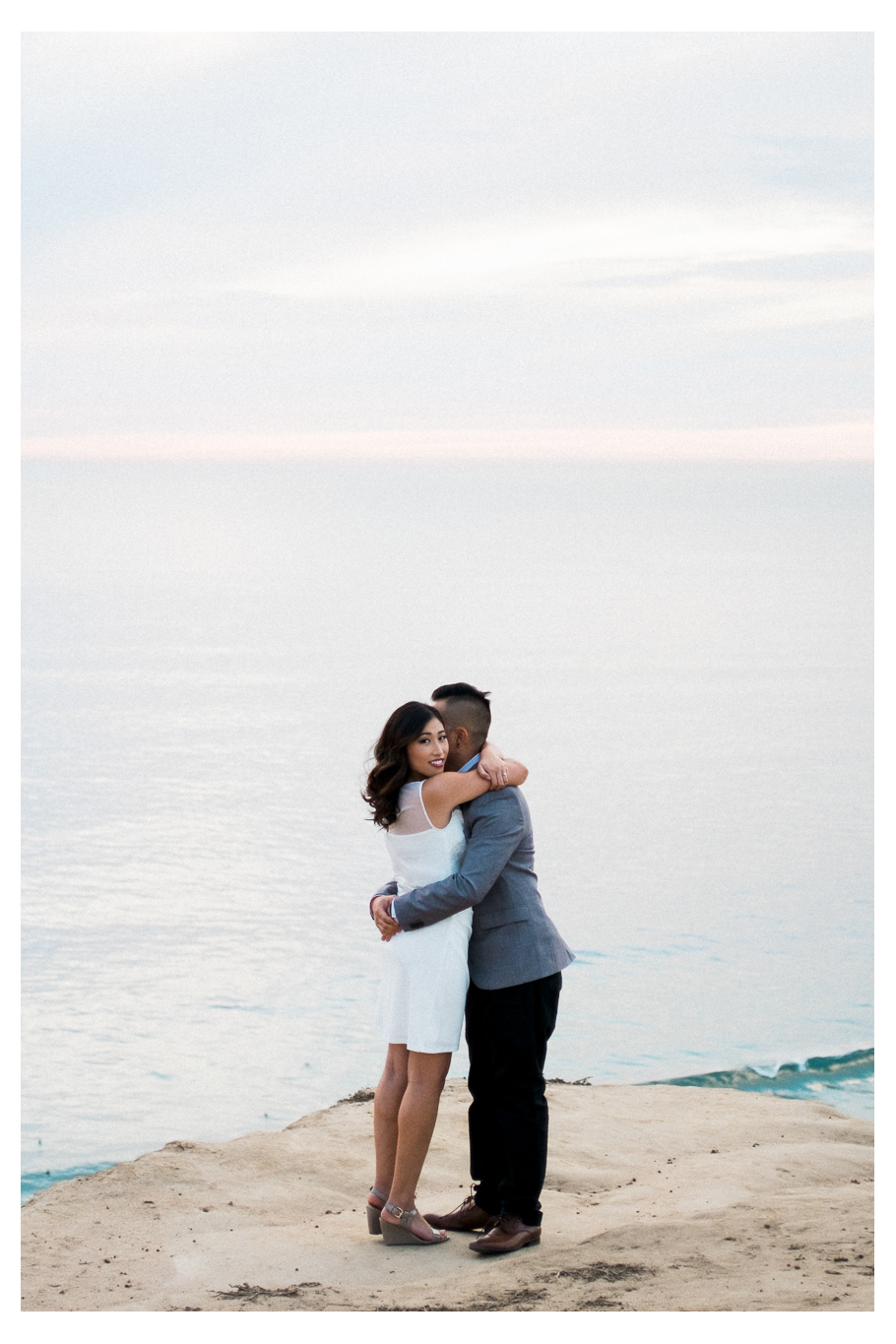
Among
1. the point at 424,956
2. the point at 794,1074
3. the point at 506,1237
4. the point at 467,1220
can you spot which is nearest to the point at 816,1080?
the point at 794,1074

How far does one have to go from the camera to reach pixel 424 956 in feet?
14.7

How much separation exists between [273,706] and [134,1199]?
60.7 ft

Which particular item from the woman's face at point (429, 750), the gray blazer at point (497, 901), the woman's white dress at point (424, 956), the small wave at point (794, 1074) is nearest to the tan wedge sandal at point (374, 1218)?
the woman's white dress at point (424, 956)

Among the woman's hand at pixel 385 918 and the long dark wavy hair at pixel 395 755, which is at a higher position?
the long dark wavy hair at pixel 395 755

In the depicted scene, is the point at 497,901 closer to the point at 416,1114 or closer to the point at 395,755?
the point at 395,755

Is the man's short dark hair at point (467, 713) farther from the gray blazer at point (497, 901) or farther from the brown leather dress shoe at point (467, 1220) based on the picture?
the brown leather dress shoe at point (467, 1220)

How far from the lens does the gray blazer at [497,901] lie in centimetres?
439

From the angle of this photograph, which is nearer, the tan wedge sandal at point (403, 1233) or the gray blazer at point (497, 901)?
the gray blazer at point (497, 901)

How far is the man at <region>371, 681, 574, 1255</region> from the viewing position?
4.43 metres

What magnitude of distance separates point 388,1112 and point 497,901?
81 centimetres

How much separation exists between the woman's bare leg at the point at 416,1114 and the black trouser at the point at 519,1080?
0.18m

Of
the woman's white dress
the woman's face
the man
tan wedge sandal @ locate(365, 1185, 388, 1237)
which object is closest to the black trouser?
the man

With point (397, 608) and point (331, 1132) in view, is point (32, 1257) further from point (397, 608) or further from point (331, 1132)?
point (397, 608)

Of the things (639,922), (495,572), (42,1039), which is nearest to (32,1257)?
(42,1039)
